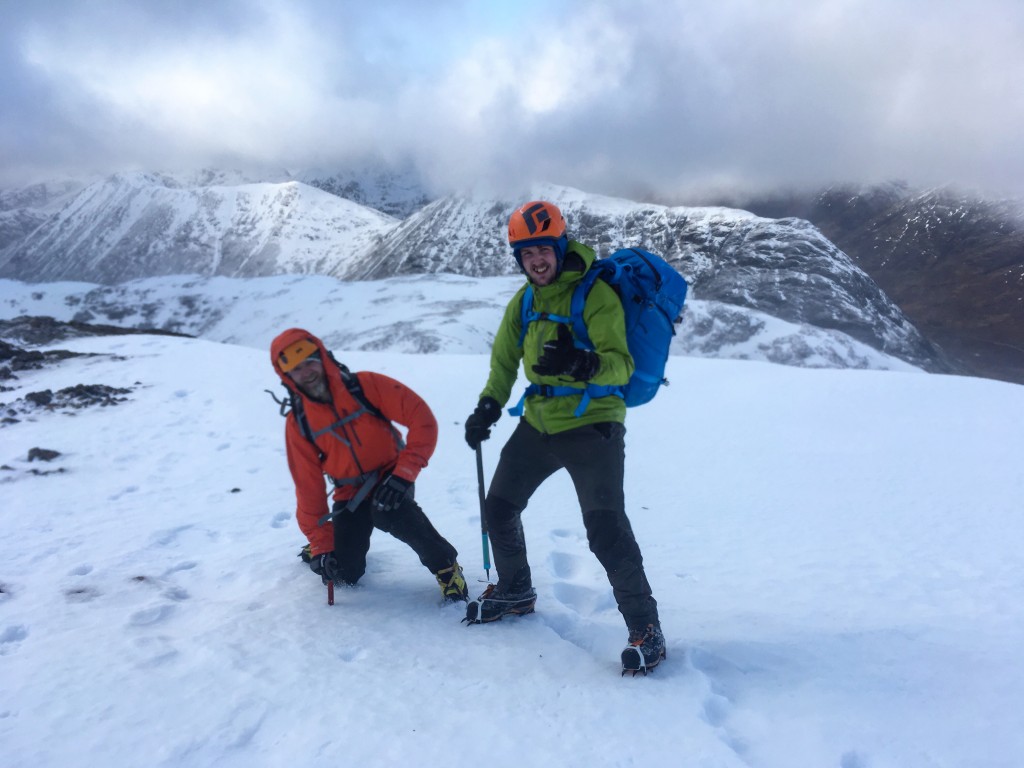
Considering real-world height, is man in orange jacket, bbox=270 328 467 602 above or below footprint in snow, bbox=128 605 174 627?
above

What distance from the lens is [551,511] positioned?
7145 mm

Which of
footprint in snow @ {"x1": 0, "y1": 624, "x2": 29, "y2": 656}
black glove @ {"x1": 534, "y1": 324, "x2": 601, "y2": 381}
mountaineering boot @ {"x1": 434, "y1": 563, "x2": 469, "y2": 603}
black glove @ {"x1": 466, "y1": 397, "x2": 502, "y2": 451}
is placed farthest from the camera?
mountaineering boot @ {"x1": 434, "y1": 563, "x2": 469, "y2": 603}

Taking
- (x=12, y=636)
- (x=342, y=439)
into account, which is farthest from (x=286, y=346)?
(x=12, y=636)

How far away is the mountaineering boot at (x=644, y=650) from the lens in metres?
3.50

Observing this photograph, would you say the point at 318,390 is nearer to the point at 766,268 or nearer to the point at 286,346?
the point at 286,346

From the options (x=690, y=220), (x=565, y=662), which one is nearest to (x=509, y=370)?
(x=565, y=662)

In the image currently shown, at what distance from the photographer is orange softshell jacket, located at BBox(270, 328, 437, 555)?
439 centimetres

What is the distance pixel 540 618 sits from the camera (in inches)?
171

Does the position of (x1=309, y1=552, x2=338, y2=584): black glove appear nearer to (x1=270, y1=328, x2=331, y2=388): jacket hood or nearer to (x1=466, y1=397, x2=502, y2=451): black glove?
(x1=270, y1=328, x2=331, y2=388): jacket hood

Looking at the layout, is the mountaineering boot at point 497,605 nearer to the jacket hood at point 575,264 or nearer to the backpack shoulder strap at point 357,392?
the backpack shoulder strap at point 357,392

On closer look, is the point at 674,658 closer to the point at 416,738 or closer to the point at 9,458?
the point at 416,738

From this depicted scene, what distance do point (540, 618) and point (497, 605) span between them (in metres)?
0.34

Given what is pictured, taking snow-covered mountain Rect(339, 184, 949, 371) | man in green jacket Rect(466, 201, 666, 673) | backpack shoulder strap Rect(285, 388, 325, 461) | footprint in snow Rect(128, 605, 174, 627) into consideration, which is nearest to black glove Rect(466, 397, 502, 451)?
man in green jacket Rect(466, 201, 666, 673)

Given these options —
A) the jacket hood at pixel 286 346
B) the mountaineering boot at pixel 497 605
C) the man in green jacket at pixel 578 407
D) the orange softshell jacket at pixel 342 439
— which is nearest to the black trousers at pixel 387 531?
the orange softshell jacket at pixel 342 439
